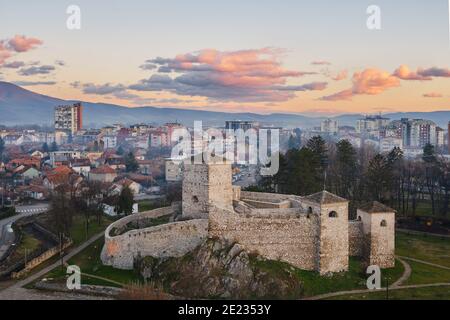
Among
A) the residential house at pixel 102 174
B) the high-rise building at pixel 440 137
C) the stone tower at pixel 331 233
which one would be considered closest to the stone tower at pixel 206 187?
the stone tower at pixel 331 233

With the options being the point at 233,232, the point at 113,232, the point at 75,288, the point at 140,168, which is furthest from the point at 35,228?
the point at 140,168

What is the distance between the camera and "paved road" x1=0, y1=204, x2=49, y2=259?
4482 centimetres

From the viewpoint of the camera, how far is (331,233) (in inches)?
1283

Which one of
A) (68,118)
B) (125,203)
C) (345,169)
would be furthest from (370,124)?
(125,203)

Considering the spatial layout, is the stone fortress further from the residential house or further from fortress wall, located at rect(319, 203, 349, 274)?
the residential house

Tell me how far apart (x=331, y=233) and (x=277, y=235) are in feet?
10.5

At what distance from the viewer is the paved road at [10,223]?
44.8 m

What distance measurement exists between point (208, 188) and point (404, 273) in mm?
13204

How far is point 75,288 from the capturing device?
31.5m

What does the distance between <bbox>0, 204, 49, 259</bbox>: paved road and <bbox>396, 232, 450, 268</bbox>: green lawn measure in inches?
1182

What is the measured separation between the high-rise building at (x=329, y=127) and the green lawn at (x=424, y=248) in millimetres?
133982

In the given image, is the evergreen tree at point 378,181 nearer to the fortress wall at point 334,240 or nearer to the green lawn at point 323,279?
the green lawn at point 323,279

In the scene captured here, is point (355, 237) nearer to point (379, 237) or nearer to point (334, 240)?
point (379, 237)
